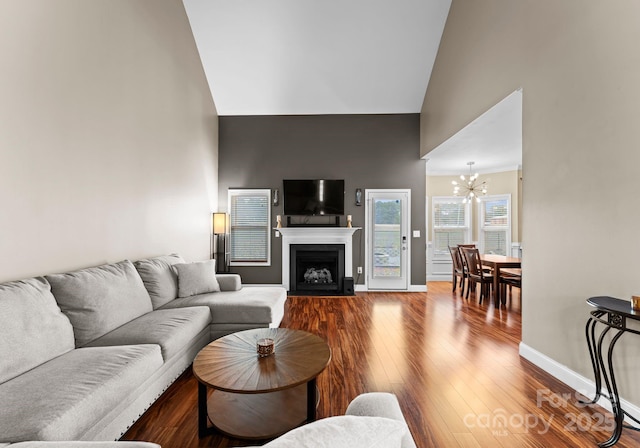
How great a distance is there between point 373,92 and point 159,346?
17.6 feet

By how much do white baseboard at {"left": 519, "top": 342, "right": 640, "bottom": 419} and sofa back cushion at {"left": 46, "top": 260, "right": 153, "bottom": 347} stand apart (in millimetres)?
3611

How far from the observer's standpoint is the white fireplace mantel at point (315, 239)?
598 centimetres

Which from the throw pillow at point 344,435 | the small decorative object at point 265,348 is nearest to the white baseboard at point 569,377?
the small decorative object at point 265,348

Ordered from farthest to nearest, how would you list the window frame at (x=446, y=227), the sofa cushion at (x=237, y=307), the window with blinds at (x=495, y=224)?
the window frame at (x=446, y=227) < the window with blinds at (x=495, y=224) < the sofa cushion at (x=237, y=307)

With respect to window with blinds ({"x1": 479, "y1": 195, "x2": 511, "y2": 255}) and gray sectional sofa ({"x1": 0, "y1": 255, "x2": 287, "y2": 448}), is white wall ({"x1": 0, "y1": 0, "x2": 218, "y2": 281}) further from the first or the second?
window with blinds ({"x1": 479, "y1": 195, "x2": 511, "y2": 255})

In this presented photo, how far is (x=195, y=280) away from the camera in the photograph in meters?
3.63

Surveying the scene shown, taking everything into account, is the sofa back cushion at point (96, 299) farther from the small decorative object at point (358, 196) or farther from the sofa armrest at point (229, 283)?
the small decorative object at point (358, 196)

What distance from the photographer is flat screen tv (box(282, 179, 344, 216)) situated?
6.05 m

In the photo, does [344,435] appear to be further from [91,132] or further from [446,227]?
[446,227]

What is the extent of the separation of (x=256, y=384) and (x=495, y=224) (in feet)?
24.7

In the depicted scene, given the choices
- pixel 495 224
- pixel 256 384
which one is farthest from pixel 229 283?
pixel 495 224

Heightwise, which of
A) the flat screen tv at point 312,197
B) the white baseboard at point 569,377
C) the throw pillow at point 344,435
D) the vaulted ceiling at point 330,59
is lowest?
the white baseboard at point 569,377

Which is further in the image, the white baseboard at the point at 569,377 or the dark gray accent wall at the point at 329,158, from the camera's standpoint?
the dark gray accent wall at the point at 329,158

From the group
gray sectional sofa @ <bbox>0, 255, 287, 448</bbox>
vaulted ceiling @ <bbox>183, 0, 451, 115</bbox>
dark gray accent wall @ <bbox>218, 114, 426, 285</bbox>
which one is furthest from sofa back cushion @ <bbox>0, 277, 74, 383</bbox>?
vaulted ceiling @ <bbox>183, 0, 451, 115</bbox>
